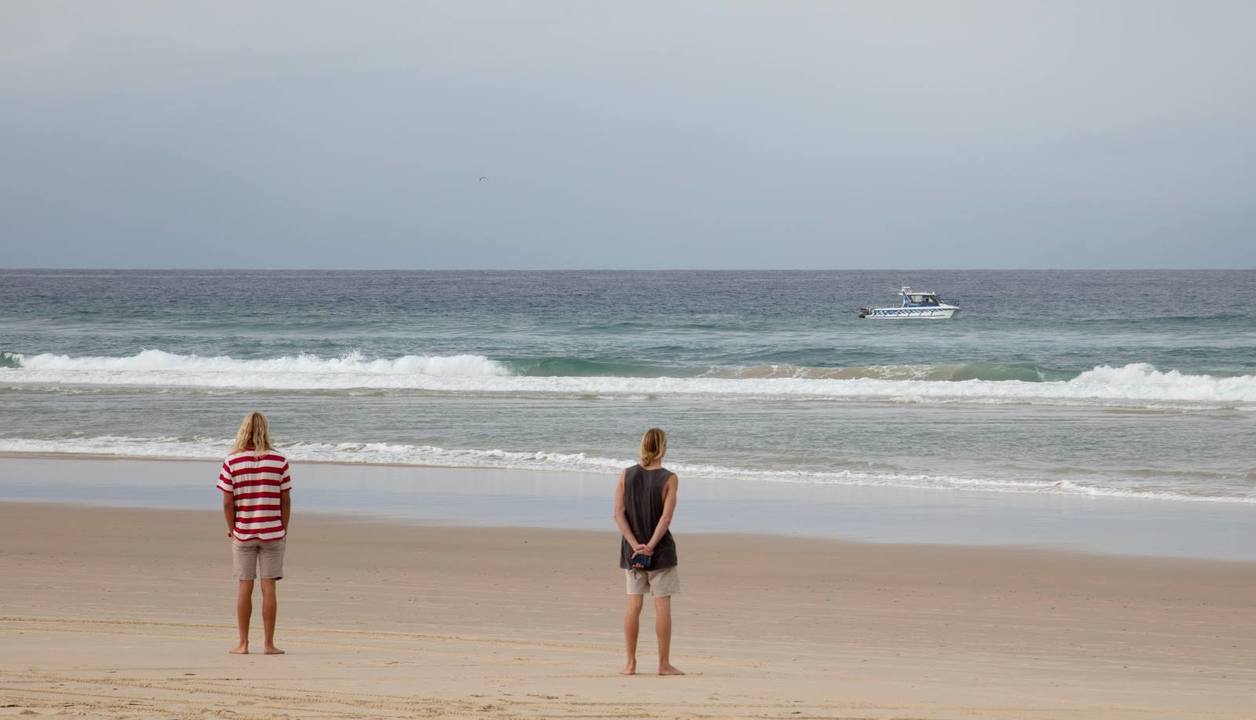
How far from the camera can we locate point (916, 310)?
5672cm

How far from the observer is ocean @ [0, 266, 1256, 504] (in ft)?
57.5

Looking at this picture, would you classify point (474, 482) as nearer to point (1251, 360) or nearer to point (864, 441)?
point (864, 441)

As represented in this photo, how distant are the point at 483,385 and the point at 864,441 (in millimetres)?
14169

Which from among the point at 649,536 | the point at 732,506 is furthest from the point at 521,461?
the point at 649,536

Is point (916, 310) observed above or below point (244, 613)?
above

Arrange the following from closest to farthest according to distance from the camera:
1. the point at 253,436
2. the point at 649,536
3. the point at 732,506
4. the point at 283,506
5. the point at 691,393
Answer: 1. the point at 649,536
2. the point at 253,436
3. the point at 283,506
4. the point at 732,506
5. the point at 691,393

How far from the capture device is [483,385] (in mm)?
31172

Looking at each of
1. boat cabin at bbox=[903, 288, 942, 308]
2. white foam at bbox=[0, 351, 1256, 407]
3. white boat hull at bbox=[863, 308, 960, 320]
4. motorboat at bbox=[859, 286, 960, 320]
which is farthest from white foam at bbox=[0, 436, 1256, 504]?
boat cabin at bbox=[903, 288, 942, 308]

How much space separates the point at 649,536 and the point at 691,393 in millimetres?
22296

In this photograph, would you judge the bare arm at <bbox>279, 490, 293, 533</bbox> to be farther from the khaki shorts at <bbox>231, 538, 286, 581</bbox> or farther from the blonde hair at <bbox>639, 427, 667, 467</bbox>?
the blonde hair at <bbox>639, 427, 667, 467</bbox>

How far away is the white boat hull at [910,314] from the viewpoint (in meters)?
→ 56.2

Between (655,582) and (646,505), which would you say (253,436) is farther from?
(655,582)

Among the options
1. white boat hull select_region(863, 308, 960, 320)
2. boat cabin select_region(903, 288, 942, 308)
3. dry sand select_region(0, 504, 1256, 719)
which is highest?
boat cabin select_region(903, 288, 942, 308)

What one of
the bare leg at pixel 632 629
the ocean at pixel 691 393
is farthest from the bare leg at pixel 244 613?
the ocean at pixel 691 393
